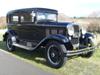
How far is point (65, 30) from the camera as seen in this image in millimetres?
9320

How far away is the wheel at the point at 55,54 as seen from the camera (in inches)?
346

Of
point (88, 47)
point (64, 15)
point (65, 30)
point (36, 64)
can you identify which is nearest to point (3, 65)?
point (36, 64)

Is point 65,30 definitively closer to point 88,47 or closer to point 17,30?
point 88,47

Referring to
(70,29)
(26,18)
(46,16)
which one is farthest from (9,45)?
(70,29)

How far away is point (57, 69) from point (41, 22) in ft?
8.61

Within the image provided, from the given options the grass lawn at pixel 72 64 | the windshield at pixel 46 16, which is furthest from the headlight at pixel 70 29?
the windshield at pixel 46 16

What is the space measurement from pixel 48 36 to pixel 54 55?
0.81 meters

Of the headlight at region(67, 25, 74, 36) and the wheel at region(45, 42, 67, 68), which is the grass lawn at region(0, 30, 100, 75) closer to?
the wheel at region(45, 42, 67, 68)

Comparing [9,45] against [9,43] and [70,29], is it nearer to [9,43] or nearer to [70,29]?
[9,43]

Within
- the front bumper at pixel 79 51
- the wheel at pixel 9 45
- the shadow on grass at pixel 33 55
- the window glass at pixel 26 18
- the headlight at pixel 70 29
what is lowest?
the shadow on grass at pixel 33 55

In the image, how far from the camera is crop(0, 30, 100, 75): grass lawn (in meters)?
8.36

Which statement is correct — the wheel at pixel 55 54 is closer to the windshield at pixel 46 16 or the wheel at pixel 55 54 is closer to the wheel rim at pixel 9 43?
the windshield at pixel 46 16

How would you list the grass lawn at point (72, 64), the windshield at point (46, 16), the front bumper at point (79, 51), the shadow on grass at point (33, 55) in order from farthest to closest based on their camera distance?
1. the windshield at point (46, 16)
2. the shadow on grass at point (33, 55)
3. the front bumper at point (79, 51)
4. the grass lawn at point (72, 64)

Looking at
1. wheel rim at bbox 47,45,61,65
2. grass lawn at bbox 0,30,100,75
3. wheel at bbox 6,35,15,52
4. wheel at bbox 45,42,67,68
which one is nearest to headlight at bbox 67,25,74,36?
wheel at bbox 45,42,67,68
